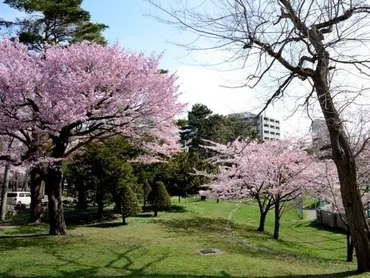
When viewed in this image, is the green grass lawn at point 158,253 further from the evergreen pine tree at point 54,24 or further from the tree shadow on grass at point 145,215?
the evergreen pine tree at point 54,24

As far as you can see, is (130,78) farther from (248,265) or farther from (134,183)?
(248,265)

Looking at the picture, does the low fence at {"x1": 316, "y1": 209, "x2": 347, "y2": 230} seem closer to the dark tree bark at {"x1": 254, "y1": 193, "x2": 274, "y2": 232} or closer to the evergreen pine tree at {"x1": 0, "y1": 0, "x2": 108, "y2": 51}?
the dark tree bark at {"x1": 254, "y1": 193, "x2": 274, "y2": 232}

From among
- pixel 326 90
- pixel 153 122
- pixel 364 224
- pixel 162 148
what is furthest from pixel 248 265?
pixel 162 148

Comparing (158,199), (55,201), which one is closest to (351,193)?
(55,201)

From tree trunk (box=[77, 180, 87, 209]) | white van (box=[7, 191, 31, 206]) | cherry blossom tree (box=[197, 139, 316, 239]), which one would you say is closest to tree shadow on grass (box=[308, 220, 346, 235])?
cherry blossom tree (box=[197, 139, 316, 239])

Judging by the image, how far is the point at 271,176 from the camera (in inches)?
719

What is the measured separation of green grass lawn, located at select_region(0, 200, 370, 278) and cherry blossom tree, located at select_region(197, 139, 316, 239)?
1895 millimetres

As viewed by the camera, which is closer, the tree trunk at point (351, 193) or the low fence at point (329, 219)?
the tree trunk at point (351, 193)

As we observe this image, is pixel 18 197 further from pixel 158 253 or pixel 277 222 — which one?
pixel 158 253

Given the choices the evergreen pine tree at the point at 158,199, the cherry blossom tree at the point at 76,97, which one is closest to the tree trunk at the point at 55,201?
the cherry blossom tree at the point at 76,97

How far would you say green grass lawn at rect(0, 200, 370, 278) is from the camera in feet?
28.1

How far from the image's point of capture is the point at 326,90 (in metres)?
8.02

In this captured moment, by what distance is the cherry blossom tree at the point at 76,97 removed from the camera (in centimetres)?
1267

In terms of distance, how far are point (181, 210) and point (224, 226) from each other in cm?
516
